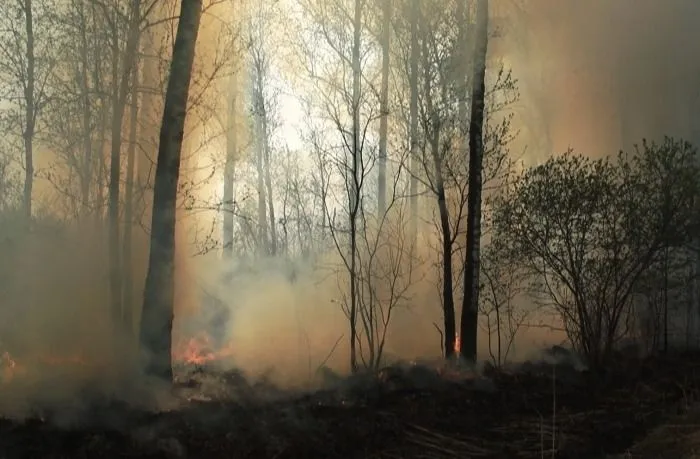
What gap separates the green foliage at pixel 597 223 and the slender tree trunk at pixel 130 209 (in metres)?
5.66

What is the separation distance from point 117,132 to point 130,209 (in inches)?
47.5

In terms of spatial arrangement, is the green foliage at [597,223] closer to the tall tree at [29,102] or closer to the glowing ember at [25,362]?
the glowing ember at [25,362]

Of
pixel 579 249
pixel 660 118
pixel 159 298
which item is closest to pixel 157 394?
pixel 159 298

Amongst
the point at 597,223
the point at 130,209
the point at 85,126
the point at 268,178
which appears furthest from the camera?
the point at 268,178

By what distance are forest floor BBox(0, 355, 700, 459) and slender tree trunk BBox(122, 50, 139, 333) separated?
1.47 metres

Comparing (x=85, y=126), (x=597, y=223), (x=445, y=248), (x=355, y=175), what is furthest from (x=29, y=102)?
(x=597, y=223)

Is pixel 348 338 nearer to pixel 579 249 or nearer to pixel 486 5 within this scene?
pixel 579 249

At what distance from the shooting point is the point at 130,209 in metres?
10.8

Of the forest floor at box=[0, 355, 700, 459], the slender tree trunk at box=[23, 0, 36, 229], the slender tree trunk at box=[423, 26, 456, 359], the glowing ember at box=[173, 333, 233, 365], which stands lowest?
the forest floor at box=[0, 355, 700, 459]

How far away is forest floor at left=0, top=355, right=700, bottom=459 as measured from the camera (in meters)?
5.88

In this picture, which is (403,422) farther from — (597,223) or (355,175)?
(597,223)

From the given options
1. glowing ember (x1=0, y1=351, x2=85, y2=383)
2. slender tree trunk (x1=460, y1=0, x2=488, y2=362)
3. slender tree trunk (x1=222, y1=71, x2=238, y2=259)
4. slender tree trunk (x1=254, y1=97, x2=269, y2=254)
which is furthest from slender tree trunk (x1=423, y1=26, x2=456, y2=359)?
slender tree trunk (x1=254, y1=97, x2=269, y2=254)

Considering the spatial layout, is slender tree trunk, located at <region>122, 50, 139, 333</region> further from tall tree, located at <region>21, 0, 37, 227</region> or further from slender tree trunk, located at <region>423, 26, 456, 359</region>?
slender tree trunk, located at <region>423, 26, 456, 359</region>

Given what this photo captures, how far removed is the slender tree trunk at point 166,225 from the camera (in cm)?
761
